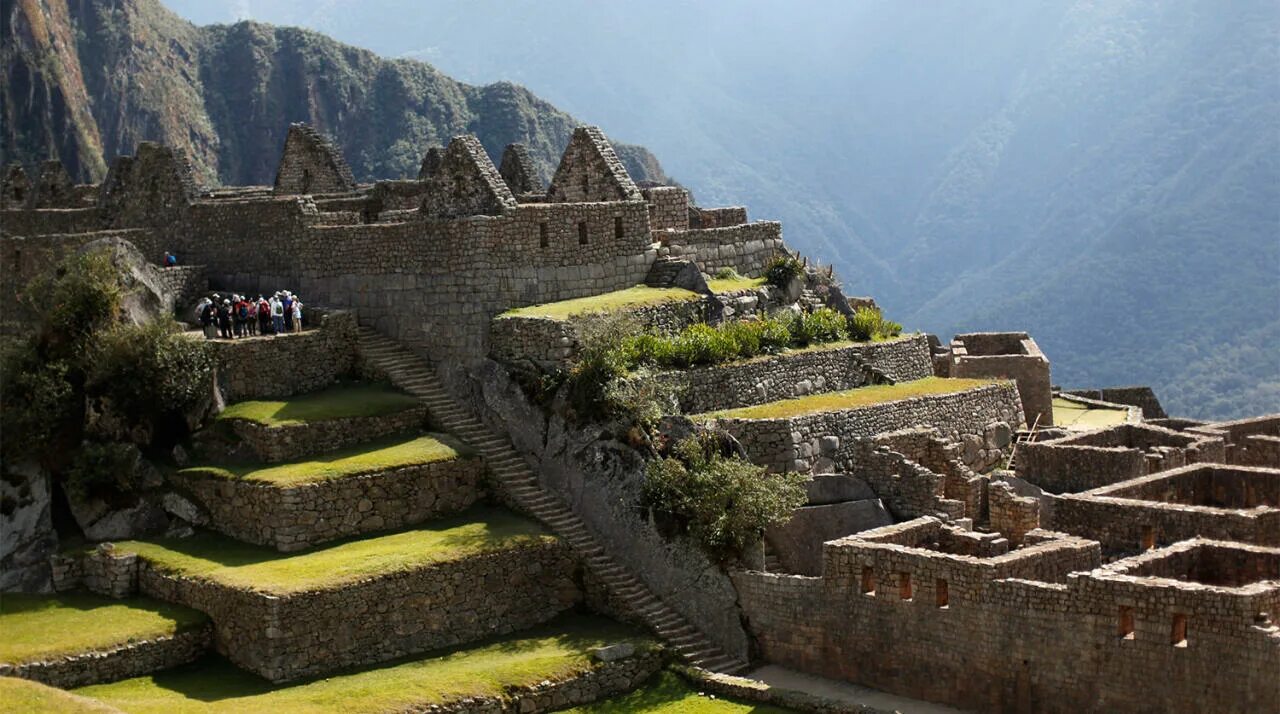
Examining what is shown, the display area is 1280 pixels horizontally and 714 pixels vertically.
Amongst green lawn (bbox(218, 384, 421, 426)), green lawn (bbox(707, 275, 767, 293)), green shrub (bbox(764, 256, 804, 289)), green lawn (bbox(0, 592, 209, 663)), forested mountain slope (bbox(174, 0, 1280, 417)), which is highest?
forested mountain slope (bbox(174, 0, 1280, 417))

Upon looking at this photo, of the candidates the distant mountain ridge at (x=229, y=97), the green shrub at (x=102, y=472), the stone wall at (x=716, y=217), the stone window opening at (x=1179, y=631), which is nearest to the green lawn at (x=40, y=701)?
the green shrub at (x=102, y=472)

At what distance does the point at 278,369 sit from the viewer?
3947 centimetres

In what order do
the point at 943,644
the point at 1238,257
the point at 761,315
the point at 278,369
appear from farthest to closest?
the point at 1238,257
the point at 761,315
the point at 278,369
the point at 943,644

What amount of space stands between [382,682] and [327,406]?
8840mm

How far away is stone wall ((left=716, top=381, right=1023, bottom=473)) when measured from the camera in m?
36.4

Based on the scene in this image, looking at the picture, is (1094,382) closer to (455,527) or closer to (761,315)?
(761,315)

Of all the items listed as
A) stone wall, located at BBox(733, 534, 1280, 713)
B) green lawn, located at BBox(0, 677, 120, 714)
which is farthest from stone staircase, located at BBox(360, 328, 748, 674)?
green lawn, located at BBox(0, 677, 120, 714)

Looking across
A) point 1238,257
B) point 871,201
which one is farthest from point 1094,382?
point 871,201

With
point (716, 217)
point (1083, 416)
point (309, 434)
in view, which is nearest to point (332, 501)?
point (309, 434)

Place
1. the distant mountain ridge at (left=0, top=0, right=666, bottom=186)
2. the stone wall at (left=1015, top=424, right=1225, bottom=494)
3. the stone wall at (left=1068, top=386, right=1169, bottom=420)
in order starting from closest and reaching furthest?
the stone wall at (left=1015, top=424, right=1225, bottom=494), the stone wall at (left=1068, top=386, right=1169, bottom=420), the distant mountain ridge at (left=0, top=0, right=666, bottom=186)

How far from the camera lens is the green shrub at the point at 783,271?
4406cm

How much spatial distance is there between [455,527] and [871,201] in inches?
3063

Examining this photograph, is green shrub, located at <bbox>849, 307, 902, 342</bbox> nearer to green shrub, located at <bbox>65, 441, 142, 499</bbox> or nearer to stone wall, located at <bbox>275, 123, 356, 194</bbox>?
stone wall, located at <bbox>275, 123, 356, 194</bbox>

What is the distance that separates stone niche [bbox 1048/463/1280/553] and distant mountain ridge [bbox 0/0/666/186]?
69.6 meters
